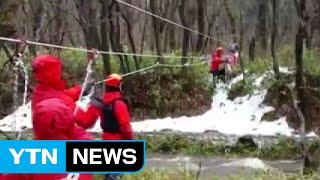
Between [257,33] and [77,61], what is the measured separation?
880cm

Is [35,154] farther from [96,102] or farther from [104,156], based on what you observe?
[96,102]

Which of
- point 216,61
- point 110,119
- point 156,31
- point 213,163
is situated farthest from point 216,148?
point 110,119

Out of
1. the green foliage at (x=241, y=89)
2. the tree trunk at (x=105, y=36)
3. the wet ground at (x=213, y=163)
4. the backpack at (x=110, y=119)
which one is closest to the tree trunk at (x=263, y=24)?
the green foliage at (x=241, y=89)

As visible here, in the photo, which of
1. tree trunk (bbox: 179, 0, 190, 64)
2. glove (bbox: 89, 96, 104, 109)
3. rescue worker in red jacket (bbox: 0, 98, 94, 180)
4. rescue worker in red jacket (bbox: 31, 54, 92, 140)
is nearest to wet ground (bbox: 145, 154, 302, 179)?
glove (bbox: 89, 96, 104, 109)

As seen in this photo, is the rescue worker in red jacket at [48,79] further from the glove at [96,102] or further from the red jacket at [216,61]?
the red jacket at [216,61]

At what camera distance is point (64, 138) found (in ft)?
13.7

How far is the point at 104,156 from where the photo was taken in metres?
3.82

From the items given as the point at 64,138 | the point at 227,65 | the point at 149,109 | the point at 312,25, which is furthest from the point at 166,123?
the point at 64,138

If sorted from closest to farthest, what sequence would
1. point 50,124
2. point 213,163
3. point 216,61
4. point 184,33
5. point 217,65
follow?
point 50,124 < point 213,163 < point 216,61 < point 217,65 < point 184,33

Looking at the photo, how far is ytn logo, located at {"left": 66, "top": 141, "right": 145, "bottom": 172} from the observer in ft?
12.5

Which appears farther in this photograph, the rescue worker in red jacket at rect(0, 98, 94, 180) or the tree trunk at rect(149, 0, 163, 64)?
the tree trunk at rect(149, 0, 163, 64)

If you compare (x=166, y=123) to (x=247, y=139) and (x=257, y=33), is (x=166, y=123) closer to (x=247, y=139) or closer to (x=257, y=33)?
(x=247, y=139)

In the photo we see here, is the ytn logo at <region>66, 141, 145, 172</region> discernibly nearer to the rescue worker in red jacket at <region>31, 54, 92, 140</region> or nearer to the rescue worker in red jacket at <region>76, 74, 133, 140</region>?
the rescue worker in red jacket at <region>31, 54, 92, 140</region>

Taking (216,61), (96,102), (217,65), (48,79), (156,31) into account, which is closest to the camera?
(48,79)
